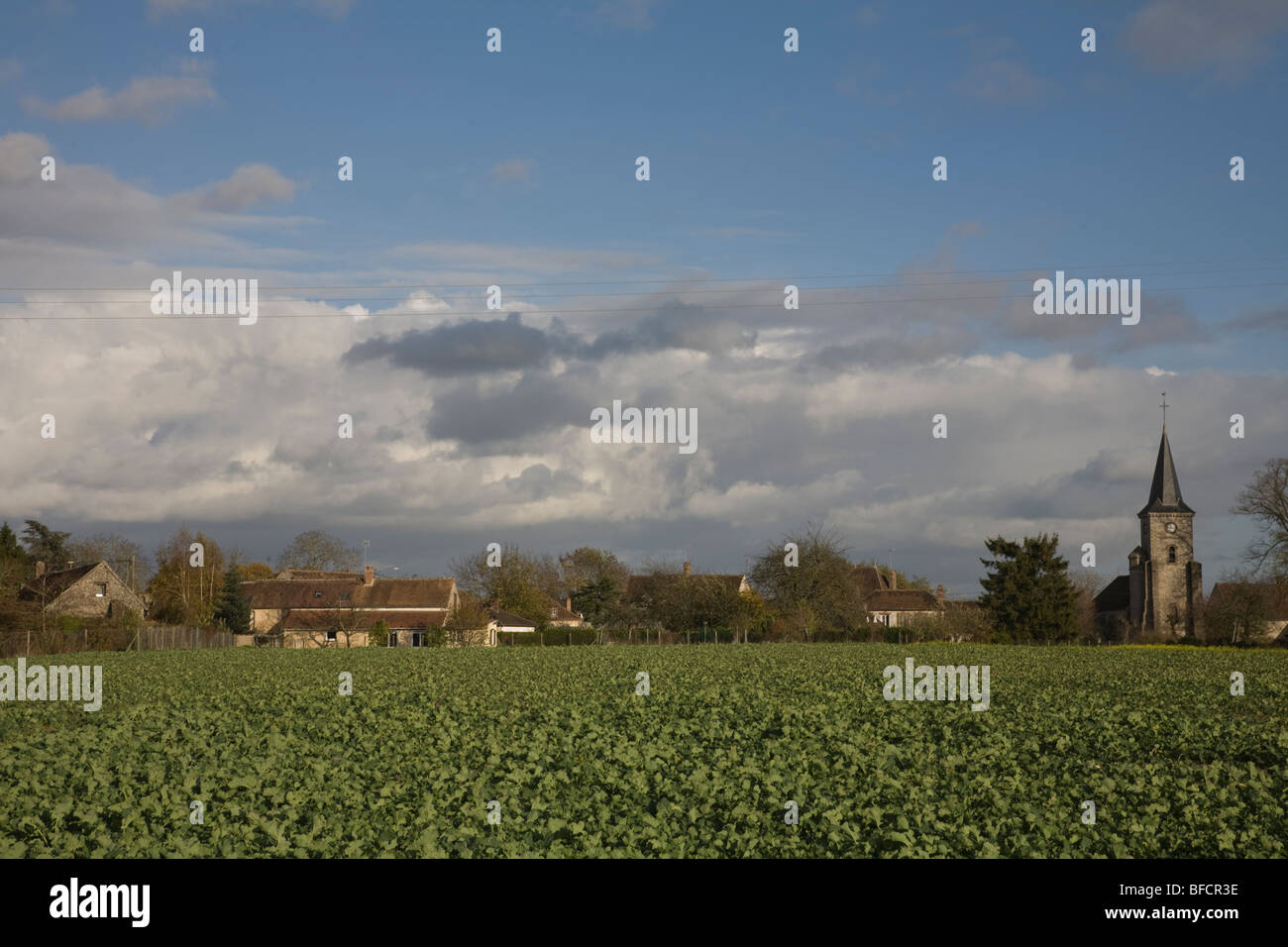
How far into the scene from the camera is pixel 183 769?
45.4ft

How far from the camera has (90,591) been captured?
81.4 meters

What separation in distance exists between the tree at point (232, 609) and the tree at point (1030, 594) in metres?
53.6

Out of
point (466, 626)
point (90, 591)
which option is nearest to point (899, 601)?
point (466, 626)

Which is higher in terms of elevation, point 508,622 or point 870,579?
point 870,579

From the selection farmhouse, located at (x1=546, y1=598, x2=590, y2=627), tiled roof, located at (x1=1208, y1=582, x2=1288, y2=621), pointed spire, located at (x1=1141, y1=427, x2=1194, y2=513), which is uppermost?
pointed spire, located at (x1=1141, y1=427, x2=1194, y2=513)

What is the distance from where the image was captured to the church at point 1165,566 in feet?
281

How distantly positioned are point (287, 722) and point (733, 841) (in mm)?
12503

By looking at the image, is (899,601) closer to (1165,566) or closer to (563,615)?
(1165,566)

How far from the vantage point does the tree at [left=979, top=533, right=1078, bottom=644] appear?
6938cm

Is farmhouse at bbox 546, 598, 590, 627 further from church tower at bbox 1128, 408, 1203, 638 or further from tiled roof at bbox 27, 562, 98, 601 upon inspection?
church tower at bbox 1128, 408, 1203, 638

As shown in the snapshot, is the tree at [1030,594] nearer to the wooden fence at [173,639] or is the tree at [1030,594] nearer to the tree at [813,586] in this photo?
the tree at [813,586]

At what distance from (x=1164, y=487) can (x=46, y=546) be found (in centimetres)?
9135

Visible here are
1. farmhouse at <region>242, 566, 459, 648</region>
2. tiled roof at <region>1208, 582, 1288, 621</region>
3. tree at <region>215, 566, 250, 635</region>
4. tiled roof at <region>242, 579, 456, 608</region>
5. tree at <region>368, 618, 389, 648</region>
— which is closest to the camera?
tiled roof at <region>1208, 582, 1288, 621</region>

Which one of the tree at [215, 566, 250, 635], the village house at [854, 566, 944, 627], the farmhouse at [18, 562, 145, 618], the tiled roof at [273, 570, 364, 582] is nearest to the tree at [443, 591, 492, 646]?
the tree at [215, 566, 250, 635]
